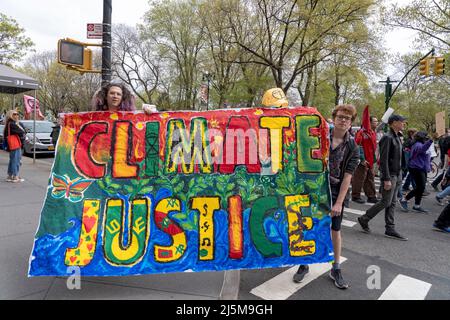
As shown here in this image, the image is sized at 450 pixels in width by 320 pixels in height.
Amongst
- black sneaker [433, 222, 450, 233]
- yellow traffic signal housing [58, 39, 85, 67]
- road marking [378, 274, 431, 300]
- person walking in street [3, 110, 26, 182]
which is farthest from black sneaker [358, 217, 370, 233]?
person walking in street [3, 110, 26, 182]

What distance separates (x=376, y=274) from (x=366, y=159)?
399cm

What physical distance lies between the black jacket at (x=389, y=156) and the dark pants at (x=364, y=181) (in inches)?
92.6

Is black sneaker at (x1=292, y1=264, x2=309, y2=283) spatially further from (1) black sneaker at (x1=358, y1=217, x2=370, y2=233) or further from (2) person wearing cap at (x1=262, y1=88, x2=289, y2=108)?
(1) black sneaker at (x1=358, y1=217, x2=370, y2=233)

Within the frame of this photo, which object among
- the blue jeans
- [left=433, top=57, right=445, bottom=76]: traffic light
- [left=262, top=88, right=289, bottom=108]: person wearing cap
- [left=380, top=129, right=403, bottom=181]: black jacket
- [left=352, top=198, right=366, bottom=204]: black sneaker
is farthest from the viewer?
[left=433, top=57, right=445, bottom=76]: traffic light

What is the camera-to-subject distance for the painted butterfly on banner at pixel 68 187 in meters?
2.91

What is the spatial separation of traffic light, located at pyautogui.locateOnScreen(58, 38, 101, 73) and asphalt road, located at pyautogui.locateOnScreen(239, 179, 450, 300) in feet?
18.9

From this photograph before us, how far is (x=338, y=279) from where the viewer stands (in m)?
3.13

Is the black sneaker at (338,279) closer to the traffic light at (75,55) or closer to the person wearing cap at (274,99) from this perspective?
the person wearing cap at (274,99)

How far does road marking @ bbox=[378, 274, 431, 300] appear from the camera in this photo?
2.97m

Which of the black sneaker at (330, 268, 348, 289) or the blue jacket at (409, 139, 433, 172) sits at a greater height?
the blue jacket at (409, 139, 433, 172)

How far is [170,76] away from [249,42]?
1358cm

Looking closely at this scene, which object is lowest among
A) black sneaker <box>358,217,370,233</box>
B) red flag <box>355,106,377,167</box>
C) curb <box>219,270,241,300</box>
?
curb <box>219,270,241,300</box>

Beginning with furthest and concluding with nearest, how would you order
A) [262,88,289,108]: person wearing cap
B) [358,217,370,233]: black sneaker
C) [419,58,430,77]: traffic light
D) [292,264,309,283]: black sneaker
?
1. [419,58,430,77]: traffic light
2. [358,217,370,233]: black sneaker
3. [262,88,289,108]: person wearing cap
4. [292,264,309,283]: black sneaker

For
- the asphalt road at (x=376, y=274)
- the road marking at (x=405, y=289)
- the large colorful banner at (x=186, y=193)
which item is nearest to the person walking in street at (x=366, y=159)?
the asphalt road at (x=376, y=274)
